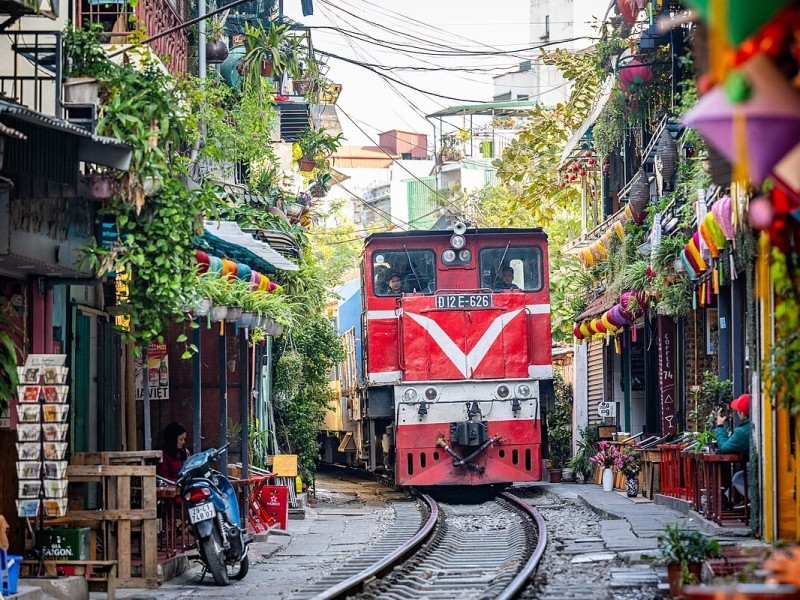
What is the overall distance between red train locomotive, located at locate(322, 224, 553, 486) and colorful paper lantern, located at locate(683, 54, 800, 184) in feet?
43.7

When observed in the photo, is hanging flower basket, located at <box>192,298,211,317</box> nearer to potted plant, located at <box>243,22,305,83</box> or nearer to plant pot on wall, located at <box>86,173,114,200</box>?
plant pot on wall, located at <box>86,173,114,200</box>

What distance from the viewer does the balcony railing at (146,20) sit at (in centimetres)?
1310

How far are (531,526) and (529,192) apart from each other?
9.91 metres

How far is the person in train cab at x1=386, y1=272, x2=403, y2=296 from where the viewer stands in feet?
60.0

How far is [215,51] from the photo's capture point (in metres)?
17.9

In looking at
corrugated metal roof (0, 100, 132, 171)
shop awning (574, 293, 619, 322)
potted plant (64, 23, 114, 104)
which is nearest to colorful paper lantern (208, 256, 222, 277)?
potted plant (64, 23, 114, 104)

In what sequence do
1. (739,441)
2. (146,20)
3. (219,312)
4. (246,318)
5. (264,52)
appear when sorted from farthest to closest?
(264,52) < (146,20) < (246,318) < (739,441) < (219,312)

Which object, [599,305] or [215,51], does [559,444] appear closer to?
[599,305]

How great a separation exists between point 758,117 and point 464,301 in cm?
1404

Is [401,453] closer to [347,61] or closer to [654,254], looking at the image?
[654,254]

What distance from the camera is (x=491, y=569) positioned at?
1119 centimetres

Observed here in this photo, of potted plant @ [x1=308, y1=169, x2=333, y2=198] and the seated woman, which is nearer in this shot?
the seated woman

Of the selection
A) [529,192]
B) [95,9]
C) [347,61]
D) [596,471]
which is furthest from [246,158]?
[596,471]

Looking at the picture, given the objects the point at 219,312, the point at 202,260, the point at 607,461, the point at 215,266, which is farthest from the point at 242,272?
the point at 607,461
